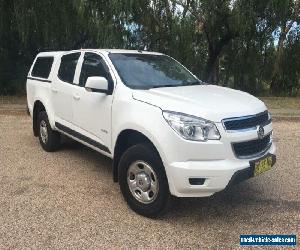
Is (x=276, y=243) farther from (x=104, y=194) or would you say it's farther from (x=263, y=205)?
(x=104, y=194)

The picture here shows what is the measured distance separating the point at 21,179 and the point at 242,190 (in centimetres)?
302

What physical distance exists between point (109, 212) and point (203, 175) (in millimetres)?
1243

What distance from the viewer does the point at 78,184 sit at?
220 inches

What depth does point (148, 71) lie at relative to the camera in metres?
5.59

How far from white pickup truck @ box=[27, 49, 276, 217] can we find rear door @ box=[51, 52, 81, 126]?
1.8 inches

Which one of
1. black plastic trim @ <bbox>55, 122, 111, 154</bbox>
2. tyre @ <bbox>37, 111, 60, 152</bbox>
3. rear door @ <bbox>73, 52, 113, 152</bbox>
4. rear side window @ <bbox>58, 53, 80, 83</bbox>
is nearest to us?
rear door @ <bbox>73, 52, 113, 152</bbox>

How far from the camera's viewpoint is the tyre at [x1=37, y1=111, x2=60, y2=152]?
7.10 m

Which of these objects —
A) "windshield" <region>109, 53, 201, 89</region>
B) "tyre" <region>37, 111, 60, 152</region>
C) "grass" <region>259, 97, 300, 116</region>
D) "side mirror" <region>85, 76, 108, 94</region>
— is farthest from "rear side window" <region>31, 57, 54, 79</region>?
"grass" <region>259, 97, 300, 116</region>

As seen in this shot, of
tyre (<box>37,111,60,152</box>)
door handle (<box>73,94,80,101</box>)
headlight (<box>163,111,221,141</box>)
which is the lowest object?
tyre (<box>37,111,60,152</box>)

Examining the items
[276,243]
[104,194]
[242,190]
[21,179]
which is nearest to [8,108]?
[21,179]

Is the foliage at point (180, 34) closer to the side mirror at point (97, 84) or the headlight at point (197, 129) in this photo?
the side mirror at point (97, 84)

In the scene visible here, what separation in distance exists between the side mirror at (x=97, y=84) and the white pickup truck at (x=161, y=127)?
0.01 metres

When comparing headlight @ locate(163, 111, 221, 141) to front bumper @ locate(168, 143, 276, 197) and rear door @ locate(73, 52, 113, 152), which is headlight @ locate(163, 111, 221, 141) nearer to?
front bumper @ locate(168, 143, 276, 197)

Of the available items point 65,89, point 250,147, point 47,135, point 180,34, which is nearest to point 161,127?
point 250,147
